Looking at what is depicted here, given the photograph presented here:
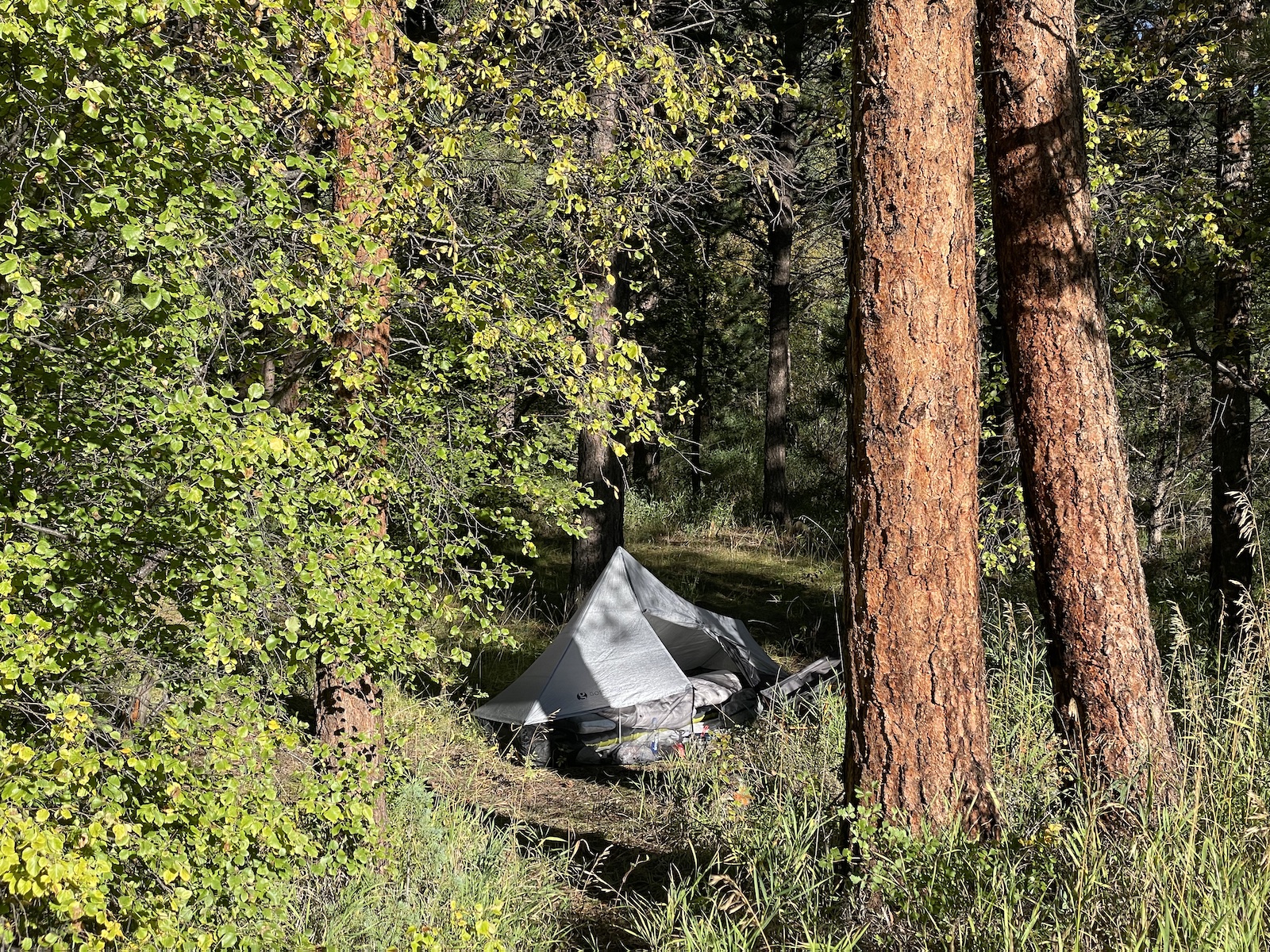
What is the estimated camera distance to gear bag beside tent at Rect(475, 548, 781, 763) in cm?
740

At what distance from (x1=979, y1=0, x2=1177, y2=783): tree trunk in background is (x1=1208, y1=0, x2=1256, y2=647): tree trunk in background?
13.5 feet

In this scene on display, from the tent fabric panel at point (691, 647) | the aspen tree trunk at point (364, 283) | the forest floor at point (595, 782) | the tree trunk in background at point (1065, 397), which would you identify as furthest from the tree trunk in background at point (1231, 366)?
the aspen tree trunk at point (364, 283)

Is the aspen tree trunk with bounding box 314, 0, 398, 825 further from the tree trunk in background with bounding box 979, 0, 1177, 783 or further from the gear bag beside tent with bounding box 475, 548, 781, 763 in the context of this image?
the tree trunk in background with bounding box 979, 0, 1177, 783

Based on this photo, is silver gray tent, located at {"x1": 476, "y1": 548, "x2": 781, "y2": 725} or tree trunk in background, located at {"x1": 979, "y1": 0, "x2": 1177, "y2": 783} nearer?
tree trunk in background, located at {"x1": 979, "y1": 0, "x2": 1177, "y2": 783}

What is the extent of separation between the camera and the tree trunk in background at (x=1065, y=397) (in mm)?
3988

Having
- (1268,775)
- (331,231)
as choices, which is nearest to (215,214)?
(331,231)

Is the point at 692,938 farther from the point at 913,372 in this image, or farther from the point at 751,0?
the point at 751,0

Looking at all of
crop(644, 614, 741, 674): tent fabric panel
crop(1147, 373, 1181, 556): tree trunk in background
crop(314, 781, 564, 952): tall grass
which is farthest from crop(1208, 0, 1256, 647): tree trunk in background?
crop(314, 781, 564, 952): tall grass

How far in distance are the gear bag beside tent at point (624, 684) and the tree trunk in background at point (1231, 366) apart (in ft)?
11.7

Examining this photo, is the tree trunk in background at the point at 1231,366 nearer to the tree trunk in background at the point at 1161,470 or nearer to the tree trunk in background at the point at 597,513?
the tree trunk in background at the point at 1161,470

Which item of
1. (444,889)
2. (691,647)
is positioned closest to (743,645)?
(691,647)

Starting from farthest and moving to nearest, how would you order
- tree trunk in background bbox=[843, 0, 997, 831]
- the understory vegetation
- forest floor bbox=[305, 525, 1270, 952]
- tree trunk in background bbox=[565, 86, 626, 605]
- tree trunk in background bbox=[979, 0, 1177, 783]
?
1. tree trunk in background bbox=[565, 86, 626, 605]
2. tree trunk in background bbox=[979, 0, 1177, 783]
3. tree trunk in background bbox=[843, 0, 997, 831]
4. the understory vegetation
5. forest floor bbox=[305, 525, 1270, 952]

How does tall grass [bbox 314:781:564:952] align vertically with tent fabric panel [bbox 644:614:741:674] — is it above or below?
below

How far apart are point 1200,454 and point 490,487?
10778mm
